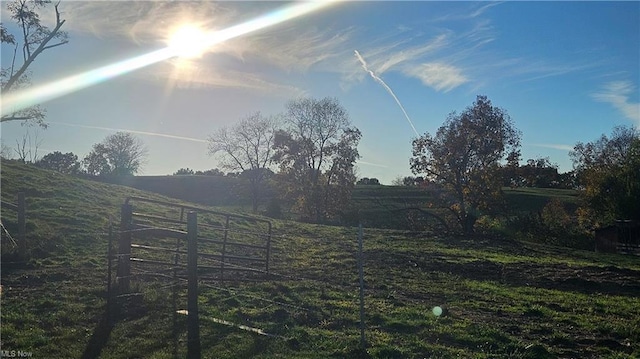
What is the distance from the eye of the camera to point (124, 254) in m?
10.4

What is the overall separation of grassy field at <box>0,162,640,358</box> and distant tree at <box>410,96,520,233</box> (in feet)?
71.2

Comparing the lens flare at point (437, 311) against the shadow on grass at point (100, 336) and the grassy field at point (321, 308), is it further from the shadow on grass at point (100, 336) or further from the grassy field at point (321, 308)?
the shadow on grass at point (100, 336)

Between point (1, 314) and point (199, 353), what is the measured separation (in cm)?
415

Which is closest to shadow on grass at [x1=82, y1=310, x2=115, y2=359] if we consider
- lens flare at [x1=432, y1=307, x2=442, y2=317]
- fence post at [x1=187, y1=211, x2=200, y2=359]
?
fence post at [x1=187, y1=211, x2=200, y2=359]

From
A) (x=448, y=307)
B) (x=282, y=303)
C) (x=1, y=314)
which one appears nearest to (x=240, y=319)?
(x=282, y=303)

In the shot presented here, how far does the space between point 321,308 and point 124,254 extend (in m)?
4.52

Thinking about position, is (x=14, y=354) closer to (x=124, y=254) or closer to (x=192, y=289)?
(x=192, y=289)

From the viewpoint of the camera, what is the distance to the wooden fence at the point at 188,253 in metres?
9.18

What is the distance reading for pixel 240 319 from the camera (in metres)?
9.63

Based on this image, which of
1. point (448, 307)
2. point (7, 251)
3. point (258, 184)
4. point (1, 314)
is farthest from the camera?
point (258, 184)

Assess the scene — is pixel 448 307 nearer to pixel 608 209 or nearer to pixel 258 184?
pixel 608 209

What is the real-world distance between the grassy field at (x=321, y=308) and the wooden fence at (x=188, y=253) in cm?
49

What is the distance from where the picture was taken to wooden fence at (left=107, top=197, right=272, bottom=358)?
9.18 meters

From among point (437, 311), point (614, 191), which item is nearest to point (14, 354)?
point (437, 311)
